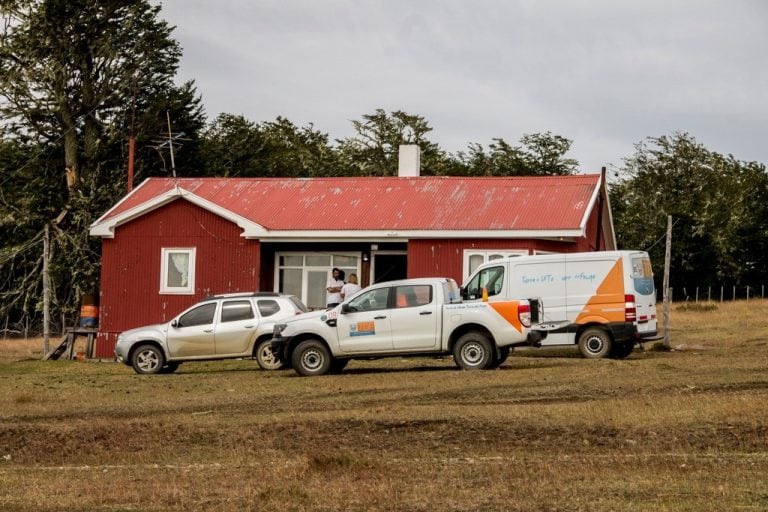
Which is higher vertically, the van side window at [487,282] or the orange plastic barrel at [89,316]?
the van side window at [487,282]

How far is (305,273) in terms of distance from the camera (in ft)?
125

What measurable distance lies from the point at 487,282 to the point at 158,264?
11098mm

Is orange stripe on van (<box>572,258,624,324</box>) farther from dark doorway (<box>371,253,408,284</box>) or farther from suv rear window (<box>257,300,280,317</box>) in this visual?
dark doorway (<box>371,253,408,284</box>)

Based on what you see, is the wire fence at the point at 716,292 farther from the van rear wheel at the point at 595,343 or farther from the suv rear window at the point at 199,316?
the suv rear window at the point at 199,316

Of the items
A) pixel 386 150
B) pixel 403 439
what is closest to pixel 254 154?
pixel 386 150

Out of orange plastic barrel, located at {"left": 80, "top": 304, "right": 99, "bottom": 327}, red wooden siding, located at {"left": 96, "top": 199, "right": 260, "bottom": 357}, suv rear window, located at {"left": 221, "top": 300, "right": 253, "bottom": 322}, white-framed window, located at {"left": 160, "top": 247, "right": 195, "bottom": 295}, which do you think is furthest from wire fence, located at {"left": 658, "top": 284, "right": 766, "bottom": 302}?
suv rear window, located at {"left": 221, "top": 300, "right": 253, "bottom": 322}

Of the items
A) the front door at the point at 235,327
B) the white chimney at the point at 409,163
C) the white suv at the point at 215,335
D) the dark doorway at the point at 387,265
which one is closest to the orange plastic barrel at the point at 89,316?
the dark doorway at the point at 387,265

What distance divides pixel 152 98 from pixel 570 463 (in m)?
46.9

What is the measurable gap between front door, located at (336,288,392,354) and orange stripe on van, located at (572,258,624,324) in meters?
5.19

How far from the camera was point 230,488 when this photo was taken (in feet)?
40.3

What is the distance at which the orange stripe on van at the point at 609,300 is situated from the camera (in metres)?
28.2

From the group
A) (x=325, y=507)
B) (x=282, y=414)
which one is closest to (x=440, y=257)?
(x=282, y=414)

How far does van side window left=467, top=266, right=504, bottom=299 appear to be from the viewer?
29.6 m

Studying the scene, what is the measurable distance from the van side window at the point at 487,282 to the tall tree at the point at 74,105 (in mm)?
26579
